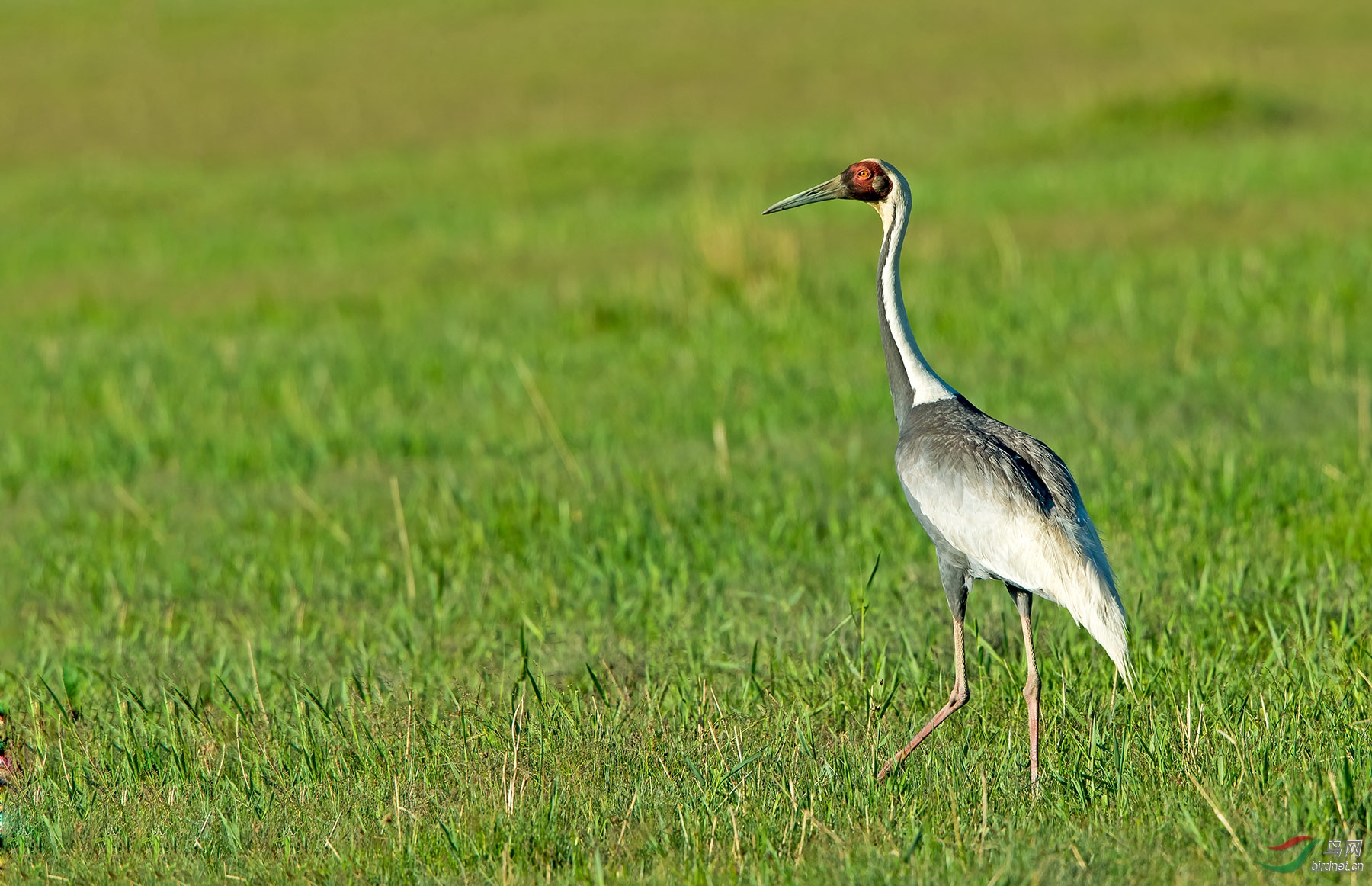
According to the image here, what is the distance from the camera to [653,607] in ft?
18.8

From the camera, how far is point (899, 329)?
4633 mm

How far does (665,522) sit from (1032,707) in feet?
9.76

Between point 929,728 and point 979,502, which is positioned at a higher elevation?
point 979,502

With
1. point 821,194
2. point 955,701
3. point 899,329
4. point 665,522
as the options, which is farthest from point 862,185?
point 665,522

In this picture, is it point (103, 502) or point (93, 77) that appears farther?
point (93, 77)

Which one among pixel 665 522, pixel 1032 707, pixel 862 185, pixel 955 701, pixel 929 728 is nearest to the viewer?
pixel 1032 707

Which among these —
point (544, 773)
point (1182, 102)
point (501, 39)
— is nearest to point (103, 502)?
point (544, 773)

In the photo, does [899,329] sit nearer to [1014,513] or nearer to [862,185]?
[862,185]

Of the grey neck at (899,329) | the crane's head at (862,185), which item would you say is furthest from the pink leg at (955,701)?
the crane's head at (862,185)

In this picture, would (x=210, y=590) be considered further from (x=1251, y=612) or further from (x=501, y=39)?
(x=501, y=39)

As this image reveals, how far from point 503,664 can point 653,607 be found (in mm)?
697

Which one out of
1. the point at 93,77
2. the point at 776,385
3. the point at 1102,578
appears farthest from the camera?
the point at 93,77

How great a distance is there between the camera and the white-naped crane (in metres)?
4.05

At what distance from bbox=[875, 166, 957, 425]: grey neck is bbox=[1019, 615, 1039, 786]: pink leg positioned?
0.81 meters
